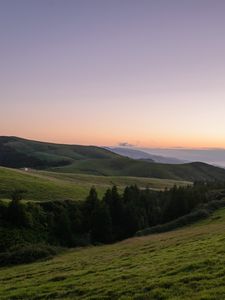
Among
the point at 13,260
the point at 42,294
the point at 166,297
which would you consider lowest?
the point at 13,260

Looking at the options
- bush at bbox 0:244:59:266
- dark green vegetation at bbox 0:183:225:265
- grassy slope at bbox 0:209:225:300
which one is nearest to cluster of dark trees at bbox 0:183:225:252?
dark green vegetation at bbox 0:183:225:265

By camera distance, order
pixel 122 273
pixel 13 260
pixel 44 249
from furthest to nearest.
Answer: pixel 44 249 < pixel 13 260 < pixel 122 273

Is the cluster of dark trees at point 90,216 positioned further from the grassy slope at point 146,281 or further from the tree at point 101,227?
the grassy slope at point 146,281

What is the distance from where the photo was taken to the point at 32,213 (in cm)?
6259

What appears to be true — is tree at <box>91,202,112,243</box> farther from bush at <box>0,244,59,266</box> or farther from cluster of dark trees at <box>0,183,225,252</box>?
bush at <box>0,244,59,266</box>

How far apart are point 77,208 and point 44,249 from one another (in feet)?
83.8

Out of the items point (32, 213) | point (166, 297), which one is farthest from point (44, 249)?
point (166, 297)

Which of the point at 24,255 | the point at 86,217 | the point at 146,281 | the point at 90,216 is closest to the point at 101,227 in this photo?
the point at 90,216

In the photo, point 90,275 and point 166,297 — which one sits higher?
point 166,297

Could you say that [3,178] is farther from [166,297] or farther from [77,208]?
[166,297]

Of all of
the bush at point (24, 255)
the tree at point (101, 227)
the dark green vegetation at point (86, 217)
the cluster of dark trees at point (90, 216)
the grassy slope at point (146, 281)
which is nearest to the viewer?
the grassy slope at point (146, 281)

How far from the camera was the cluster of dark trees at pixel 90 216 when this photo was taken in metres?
57.9

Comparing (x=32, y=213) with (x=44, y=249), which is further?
(x=32, y=213)

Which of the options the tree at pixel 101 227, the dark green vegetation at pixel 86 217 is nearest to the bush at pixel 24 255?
the dark green vegetation at pixel 86 217
